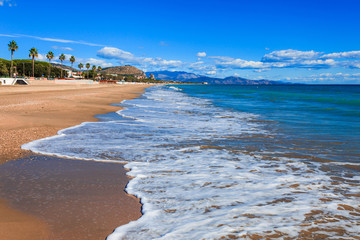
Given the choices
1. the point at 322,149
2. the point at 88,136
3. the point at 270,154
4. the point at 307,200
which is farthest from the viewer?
the point at 88,136

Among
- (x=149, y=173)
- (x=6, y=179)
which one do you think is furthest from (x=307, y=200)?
(x=6, y=179)

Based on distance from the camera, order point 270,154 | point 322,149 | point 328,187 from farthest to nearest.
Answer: point 322,149 < point 270,154 < point 328,187

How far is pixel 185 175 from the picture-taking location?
5766mm

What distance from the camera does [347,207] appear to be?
4211 millimetres

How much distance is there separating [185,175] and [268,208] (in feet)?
6.57

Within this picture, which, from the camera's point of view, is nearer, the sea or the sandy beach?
the sandy beach

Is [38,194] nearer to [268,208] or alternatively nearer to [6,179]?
[6,179]

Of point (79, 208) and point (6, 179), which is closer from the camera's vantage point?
point (79, 208)

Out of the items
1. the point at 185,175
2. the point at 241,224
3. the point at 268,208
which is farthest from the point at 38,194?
the point at 268,208

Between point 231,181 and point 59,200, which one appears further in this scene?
point 231,181

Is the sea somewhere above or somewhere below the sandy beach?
above

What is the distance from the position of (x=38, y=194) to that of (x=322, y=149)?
25.3 feet

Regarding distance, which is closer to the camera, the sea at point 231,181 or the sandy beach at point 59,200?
the sandy beach at point 59,200

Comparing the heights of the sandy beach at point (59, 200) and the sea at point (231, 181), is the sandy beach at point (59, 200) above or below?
below
